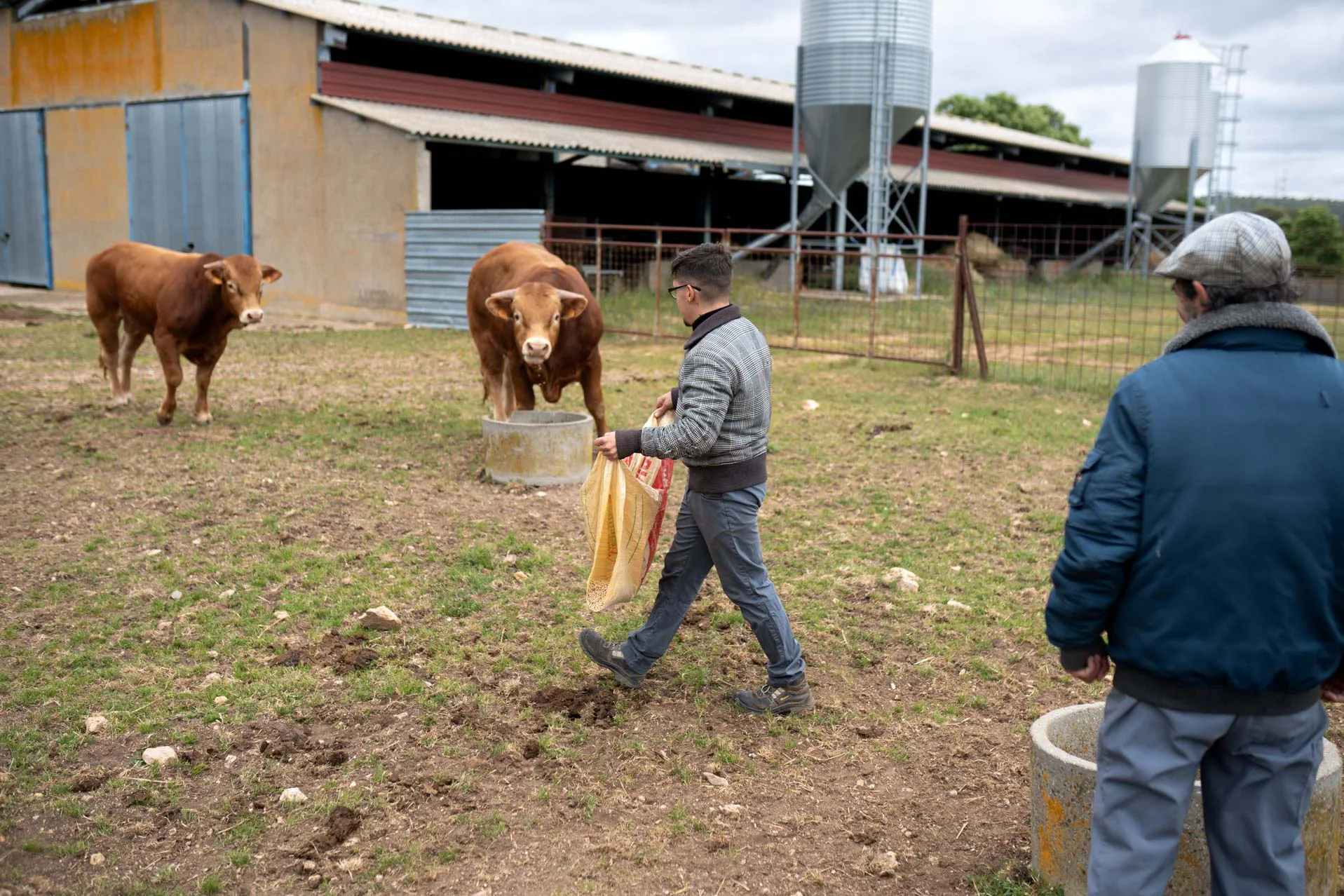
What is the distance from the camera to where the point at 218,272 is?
27.6 ft

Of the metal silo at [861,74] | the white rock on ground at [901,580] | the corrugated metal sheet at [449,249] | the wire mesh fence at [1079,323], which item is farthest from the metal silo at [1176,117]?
the white rock on ground at [901,580]

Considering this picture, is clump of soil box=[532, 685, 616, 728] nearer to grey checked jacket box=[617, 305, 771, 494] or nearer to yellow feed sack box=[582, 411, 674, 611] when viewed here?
yellow feed sack box=[582, 411, 674, 611]

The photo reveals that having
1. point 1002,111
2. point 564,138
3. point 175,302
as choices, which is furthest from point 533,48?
point 1002,111

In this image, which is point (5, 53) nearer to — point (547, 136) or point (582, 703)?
point (547, 136)

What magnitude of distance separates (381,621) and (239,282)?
453 centimetres

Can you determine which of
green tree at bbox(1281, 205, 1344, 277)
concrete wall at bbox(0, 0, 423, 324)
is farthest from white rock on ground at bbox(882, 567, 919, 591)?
green tree at bbox(1281, 205, 1344, 277)

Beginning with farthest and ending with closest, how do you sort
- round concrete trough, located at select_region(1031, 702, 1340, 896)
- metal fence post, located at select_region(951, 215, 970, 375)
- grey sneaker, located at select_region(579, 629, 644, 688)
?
metal fence post, located at select_region(951, 215, 970, 375), grey sneaker, located at select_region(579, 629, 644, 688), round concrete trough, located at select_region(1031, 702, 1340, 896)

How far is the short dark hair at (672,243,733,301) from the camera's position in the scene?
3.83m

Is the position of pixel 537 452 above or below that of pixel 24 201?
below

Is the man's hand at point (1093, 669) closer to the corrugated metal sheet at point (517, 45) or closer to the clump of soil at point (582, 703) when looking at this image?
the clump of soil at point (582, 703)

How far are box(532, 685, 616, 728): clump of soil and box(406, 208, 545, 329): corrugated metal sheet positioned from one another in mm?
12820

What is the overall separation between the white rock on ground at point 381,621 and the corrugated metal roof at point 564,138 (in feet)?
45.7

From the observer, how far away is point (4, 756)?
3.65 metres

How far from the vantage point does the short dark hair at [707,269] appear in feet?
12.6
